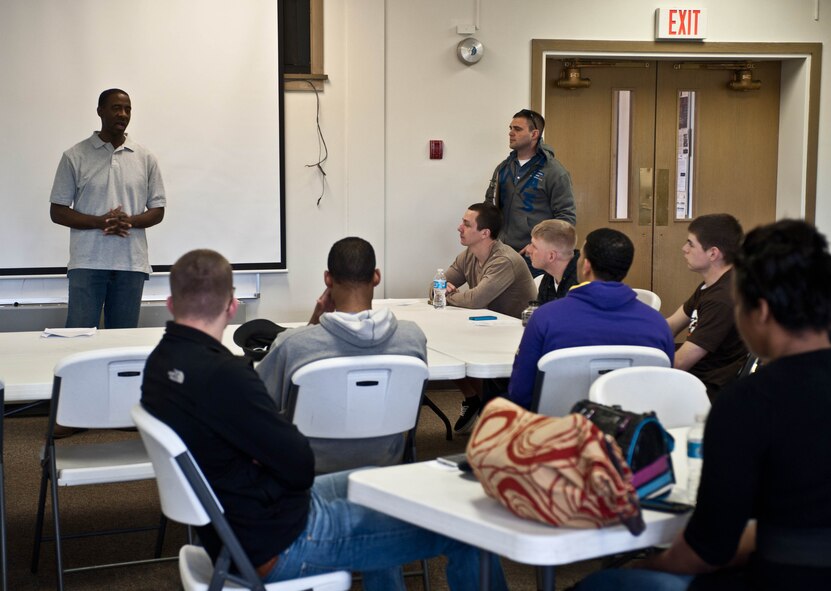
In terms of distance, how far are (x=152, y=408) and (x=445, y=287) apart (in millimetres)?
3069

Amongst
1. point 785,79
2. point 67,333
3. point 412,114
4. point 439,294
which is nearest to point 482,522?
point 67,333

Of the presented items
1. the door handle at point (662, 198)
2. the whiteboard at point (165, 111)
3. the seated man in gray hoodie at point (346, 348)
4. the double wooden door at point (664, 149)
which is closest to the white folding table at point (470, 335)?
the seated man in gray hoodie at point (346, 348)

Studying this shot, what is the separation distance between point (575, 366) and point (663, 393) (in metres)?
0.38

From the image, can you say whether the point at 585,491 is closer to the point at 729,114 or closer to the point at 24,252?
the point at 24,252

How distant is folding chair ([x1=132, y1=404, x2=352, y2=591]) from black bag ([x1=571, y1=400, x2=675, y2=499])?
2.33 feet

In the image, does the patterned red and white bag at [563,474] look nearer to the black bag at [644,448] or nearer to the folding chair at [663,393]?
the black bag at [644,448]

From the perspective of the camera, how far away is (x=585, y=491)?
→ 1534 millimetres

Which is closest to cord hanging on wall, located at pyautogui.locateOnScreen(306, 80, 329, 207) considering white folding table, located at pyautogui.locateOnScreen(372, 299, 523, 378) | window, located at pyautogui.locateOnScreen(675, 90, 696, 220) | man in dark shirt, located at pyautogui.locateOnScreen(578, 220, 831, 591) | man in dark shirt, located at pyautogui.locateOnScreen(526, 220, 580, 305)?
white folding table, located at pyautogui.locateOnScreen(372, 299, 523, 378)

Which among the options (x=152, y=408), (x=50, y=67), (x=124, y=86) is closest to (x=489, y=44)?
(x=124, y=86)

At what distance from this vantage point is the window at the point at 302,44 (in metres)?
6.31

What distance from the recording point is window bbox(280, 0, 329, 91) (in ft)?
20.7

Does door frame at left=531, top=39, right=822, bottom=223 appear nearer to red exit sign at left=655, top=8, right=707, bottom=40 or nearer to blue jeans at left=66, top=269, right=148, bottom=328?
red exit sign at left=655, top=8, right=707, bottom=40

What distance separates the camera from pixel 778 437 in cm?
153

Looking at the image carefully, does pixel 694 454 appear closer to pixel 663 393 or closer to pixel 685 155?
pixel 663 393
